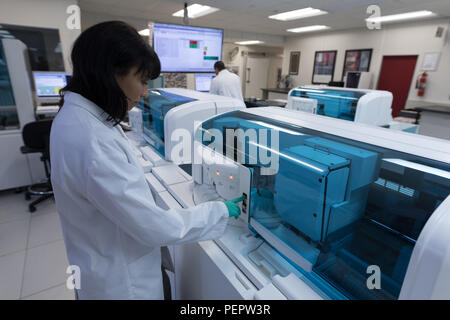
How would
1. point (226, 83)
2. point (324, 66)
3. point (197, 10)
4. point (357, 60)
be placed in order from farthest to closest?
1. point (324, 66)
2. point (357, 60)
3. point (197, 10)
4. point (226, 83)

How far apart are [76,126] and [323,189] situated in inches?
29.8

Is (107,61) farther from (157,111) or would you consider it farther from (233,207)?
(157,111)

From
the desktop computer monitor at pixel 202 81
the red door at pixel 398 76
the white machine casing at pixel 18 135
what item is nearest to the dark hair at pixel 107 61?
the white machine casing at pixel 18 135

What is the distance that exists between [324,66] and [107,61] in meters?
8.42

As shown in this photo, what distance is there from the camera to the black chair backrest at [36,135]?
2.57m

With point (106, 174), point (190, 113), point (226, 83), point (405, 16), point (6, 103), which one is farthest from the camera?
point (405, 16)

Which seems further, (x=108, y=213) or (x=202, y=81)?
(x=202, y=81)

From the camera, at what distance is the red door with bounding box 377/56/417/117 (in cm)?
604

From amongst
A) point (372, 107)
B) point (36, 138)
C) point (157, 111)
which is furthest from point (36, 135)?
point (372, 107)

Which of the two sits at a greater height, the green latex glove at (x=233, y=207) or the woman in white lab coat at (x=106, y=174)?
the woman in white lab coat at (x=106, y=174)

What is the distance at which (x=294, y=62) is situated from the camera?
8.94 meters

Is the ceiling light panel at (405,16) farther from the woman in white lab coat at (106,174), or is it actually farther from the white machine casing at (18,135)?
the white machine casing at (18,135)

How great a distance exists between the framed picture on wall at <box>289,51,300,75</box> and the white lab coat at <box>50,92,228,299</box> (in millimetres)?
9001
